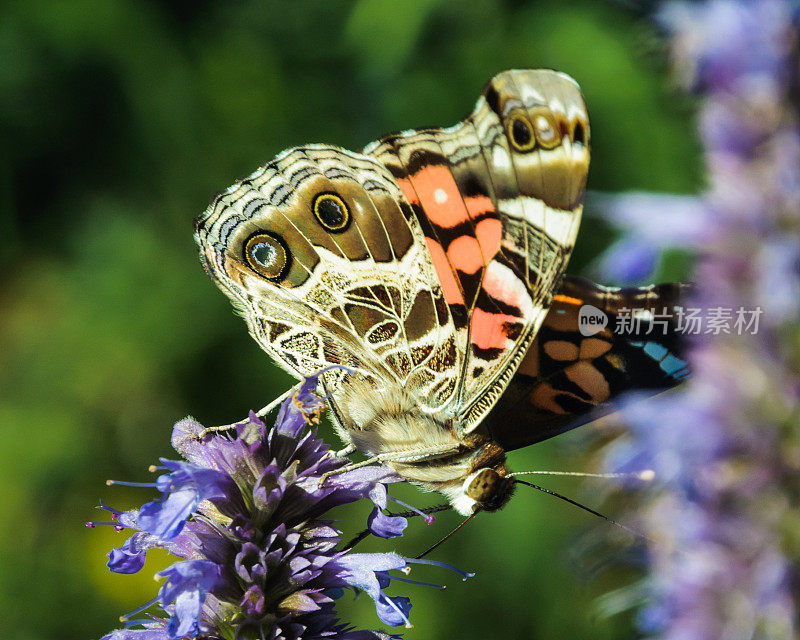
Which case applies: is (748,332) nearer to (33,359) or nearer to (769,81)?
(769,81)

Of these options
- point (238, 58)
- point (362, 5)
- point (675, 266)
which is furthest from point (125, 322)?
point (675, 266)

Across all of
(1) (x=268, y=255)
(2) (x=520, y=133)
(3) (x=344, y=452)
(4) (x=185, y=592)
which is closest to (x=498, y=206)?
(2) (x=520, y=133)

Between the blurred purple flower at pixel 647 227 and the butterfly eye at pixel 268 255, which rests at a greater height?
the blurred purple flower at pixel 647 227

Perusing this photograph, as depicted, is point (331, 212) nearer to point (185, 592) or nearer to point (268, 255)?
point (268, 255)

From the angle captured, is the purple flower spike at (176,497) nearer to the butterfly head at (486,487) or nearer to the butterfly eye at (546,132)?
the butterfly head at (486,487)

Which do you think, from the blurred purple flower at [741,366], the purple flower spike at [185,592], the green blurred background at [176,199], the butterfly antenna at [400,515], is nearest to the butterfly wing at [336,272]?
the butterfly antenna at [400,515]

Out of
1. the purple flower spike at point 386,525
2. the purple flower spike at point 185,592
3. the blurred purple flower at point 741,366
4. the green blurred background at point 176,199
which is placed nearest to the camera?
the purple flower spike at point 185,592

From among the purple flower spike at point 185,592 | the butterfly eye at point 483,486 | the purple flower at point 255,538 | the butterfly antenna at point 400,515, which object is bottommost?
the purple flower spike at point 185,592
